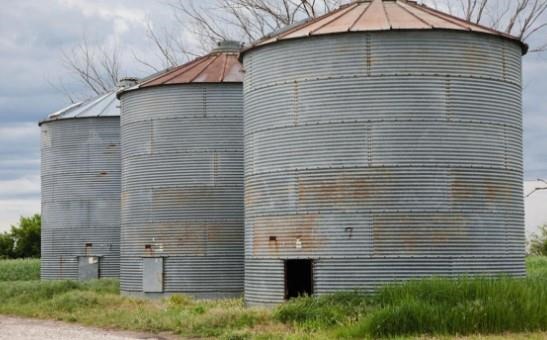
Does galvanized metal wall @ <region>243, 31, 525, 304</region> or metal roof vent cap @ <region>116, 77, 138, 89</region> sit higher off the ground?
metal roof vent cap @ <region>116, 77, 138, 89</region>

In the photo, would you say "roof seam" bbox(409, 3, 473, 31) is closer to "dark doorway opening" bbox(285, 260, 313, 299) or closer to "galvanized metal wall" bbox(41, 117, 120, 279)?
"dark doorway opening" bbox(285, 260, 313, 299)

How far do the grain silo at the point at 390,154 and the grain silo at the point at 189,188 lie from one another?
481 centimetres

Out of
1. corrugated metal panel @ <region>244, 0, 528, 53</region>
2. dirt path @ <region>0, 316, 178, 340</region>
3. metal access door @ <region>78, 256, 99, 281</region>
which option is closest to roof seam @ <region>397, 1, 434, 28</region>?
corrugated metal panel @ <region>244, 0, 528, 53</region>

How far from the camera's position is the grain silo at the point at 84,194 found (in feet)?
98.8

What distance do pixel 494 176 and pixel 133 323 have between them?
752cm

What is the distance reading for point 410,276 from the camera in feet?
59.6

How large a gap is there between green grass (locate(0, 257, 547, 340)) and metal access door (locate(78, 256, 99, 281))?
9474 millimetres

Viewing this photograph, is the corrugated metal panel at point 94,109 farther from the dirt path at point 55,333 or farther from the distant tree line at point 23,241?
the distant tree line at point 23,241

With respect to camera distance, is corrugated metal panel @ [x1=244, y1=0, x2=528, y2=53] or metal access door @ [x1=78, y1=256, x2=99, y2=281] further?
metal access door @ [x1=78, y1=256, x2=99, y2=281]

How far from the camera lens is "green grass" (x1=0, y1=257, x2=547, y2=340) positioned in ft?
51.5

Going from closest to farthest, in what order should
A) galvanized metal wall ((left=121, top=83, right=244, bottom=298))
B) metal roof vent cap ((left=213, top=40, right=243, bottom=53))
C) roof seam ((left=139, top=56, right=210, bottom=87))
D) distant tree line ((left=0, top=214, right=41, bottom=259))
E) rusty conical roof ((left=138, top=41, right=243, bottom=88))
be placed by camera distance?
1. galvanized metal wall ((left=121, top=83, right=244, bottom=298))
2. rusty conical roof ((left=138, top=41, right=243, bottom=88))
3. roof seam ((left=139, top=56, right=210, bottom=87))
4. metal roof vent cap ((left=213, top=40, right=243, bottom=53))
5. distant tree line ((left=0, top=214, right=41, bottom=259))

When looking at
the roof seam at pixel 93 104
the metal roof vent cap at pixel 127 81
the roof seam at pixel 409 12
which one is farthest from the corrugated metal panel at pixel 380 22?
the roof seam at pixel 93 104

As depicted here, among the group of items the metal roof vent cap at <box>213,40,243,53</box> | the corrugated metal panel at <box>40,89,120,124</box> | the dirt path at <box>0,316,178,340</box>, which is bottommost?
the dirt path at <box>0,316,178,340</box>

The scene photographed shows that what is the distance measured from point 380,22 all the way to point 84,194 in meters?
14.1
